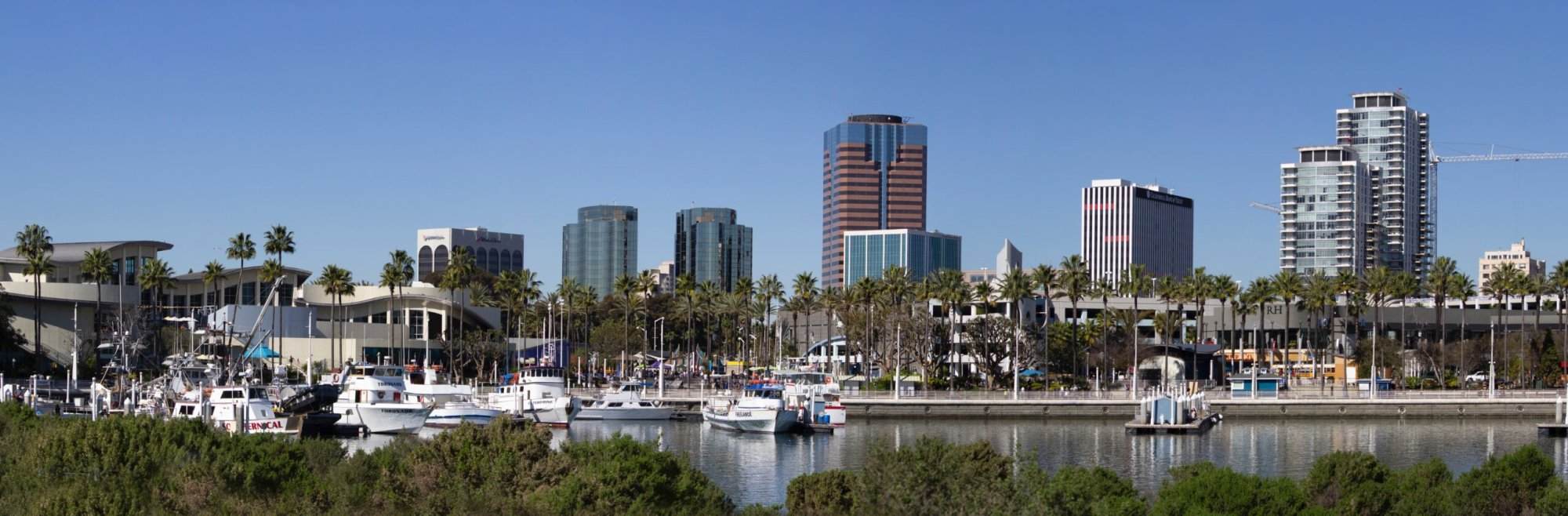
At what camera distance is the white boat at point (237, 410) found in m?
74.1

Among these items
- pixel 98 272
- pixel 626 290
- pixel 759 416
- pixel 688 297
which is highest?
pixel 98 272

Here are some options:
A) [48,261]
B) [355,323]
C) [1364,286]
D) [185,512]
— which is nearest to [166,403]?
[185,512]

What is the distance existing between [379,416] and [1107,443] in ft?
119

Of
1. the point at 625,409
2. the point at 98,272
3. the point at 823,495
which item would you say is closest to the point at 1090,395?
the point at 625,409

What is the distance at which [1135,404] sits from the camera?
350 ft

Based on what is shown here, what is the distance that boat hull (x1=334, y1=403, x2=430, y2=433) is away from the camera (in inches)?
3445

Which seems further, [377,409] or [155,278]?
[155,278]

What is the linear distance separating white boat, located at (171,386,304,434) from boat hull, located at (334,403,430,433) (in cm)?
878

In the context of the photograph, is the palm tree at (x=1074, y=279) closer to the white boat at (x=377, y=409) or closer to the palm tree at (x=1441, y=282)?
the palm tree at (x=1441, y=282)

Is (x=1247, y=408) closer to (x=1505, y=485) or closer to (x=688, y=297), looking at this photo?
(x=688, y=297)

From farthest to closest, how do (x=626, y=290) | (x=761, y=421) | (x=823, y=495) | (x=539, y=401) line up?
(x=626, y=290) → (x=539, y=401) → (x=761, y=421) → (x=823, y=495)

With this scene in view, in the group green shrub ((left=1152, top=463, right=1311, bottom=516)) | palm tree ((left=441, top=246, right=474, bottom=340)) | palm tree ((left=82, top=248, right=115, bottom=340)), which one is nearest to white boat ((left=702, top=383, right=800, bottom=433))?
palm tree ((left=441, top=246, right=474, bottom=340))

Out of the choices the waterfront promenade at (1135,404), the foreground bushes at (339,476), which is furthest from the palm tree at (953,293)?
the foreground bushes at (339,476)

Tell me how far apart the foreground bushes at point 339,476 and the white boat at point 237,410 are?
27220 mm
